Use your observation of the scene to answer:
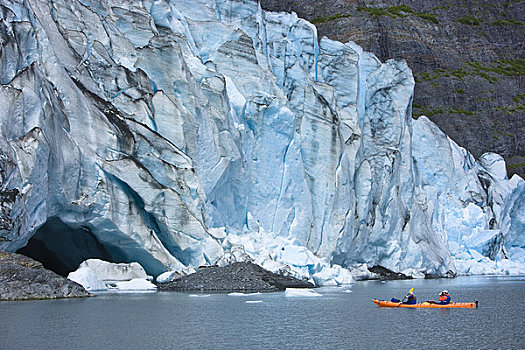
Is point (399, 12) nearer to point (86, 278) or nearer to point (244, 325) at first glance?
point (86, 278)

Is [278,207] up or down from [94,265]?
up

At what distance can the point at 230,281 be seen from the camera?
1950 centimetres

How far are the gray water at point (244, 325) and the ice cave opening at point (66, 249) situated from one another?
4963mm

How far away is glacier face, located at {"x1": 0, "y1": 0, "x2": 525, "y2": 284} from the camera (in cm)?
1800

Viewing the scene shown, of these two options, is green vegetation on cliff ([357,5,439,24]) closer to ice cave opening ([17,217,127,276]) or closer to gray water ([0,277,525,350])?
ice cave opening ([17,217,127,276])

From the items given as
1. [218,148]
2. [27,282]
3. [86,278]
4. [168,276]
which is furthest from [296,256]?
[27,282]

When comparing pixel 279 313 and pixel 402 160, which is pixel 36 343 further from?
pixel 402 160

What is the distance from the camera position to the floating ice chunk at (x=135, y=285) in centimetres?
1846

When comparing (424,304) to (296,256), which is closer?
(424,304)

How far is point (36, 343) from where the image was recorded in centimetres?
895

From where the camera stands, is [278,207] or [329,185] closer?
[278,207]

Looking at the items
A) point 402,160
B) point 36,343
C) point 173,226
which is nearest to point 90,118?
point 173,226

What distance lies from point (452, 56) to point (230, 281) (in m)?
47.4

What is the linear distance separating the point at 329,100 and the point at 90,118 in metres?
13.4
